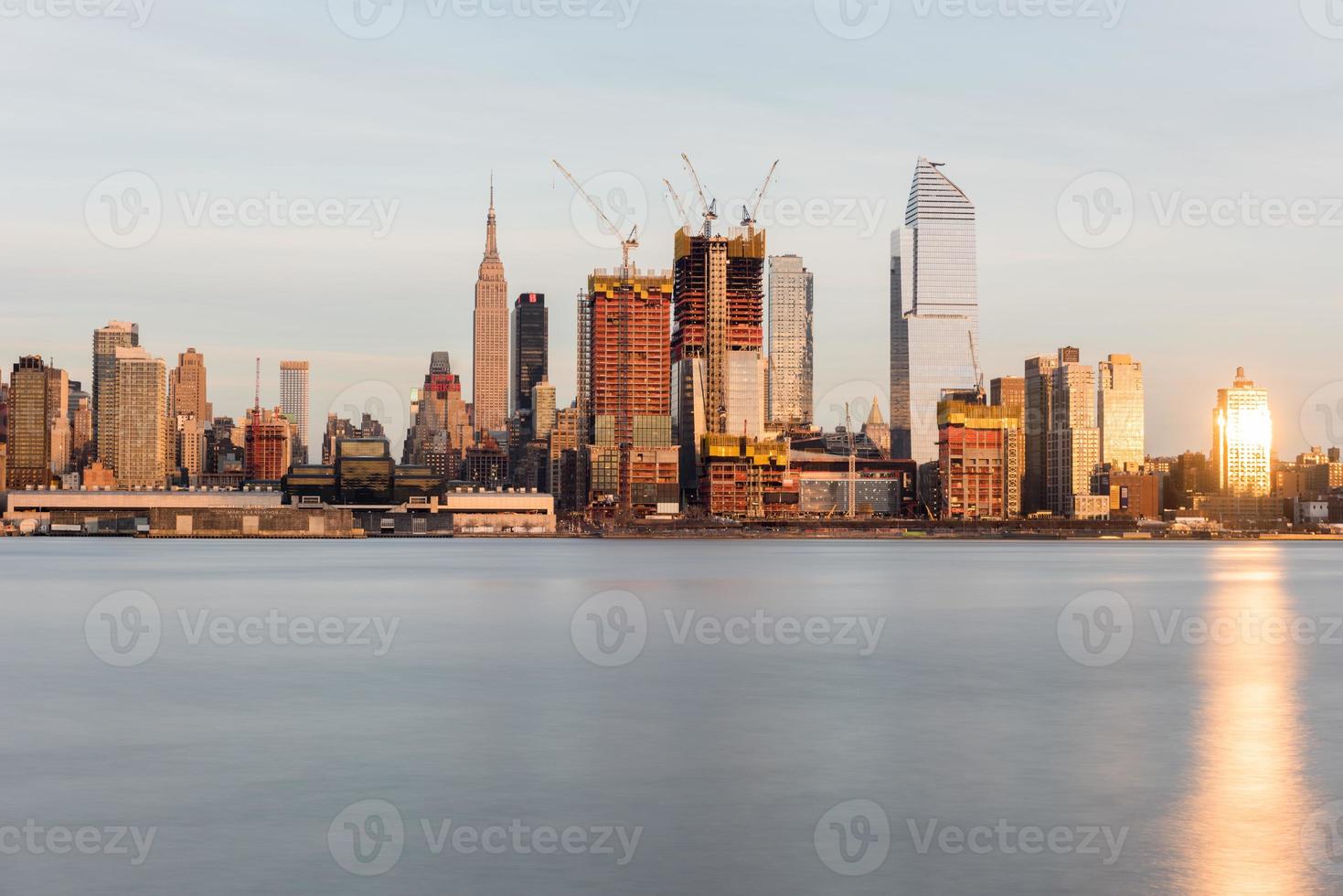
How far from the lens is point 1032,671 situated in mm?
57094

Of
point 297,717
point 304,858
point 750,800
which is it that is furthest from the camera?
point 297,717

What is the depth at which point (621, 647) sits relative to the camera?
66.0 meters

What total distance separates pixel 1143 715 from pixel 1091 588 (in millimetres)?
85201

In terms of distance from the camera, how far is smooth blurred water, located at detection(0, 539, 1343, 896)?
2464 cm

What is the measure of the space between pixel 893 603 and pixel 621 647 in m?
40.8

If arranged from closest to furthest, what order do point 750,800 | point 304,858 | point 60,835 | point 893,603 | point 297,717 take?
1. point 304,858
2. point 60,835
3. point 750,800
4. point 297,717
5. point 893,603

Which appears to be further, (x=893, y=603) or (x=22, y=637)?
(x=893, y=603)

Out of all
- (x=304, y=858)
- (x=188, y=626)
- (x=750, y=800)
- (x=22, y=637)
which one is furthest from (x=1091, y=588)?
(x=304, y=858)

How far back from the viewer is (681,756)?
1439 inches

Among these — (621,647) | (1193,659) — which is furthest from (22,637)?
(1193,659)

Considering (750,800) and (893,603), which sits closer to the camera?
(750,800)

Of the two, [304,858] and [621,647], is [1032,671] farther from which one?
[304,858]

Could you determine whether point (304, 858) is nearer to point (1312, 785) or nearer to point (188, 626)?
point (1312, 785)

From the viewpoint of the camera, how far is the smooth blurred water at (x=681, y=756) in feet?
80.8
